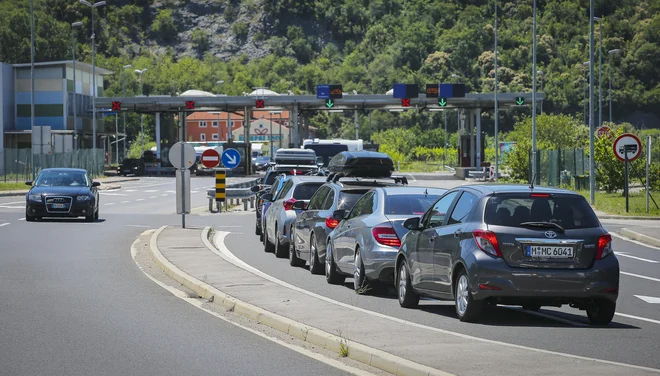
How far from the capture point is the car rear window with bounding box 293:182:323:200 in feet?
74.2


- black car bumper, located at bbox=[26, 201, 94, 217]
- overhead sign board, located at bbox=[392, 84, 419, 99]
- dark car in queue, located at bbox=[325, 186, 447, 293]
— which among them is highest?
overhead sign board, located at bbox=[392, 84, 419, 99]

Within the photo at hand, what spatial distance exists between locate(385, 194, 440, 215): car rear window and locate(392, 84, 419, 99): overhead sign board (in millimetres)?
68031

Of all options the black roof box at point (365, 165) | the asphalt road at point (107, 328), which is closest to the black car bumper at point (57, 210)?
the black roof box at point (365, 165)

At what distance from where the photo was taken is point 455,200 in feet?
44.0

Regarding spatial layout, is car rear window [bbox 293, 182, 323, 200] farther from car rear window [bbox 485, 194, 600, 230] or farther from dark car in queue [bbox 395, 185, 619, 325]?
car rear window [bbox 485, 194, 600, 230]

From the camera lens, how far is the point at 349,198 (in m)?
18.6

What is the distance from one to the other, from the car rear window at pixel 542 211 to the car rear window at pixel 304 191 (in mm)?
10166

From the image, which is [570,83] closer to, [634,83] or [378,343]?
[634,83]

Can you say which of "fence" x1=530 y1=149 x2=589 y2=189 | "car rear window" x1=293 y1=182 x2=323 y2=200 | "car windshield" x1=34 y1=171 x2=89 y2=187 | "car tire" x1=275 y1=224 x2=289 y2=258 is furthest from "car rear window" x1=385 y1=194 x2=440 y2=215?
"fence" x1=530 y1=149 x2=589 y2=189

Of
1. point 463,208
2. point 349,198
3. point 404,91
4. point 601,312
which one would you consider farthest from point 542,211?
point 404,91

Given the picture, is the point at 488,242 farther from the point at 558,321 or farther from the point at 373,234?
the point at 373,234

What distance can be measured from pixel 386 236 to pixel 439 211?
1667 millimetres

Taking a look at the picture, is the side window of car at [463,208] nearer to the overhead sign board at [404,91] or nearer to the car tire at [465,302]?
the car tire at [465,302]

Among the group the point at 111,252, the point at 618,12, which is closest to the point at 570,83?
the point at 618,12
